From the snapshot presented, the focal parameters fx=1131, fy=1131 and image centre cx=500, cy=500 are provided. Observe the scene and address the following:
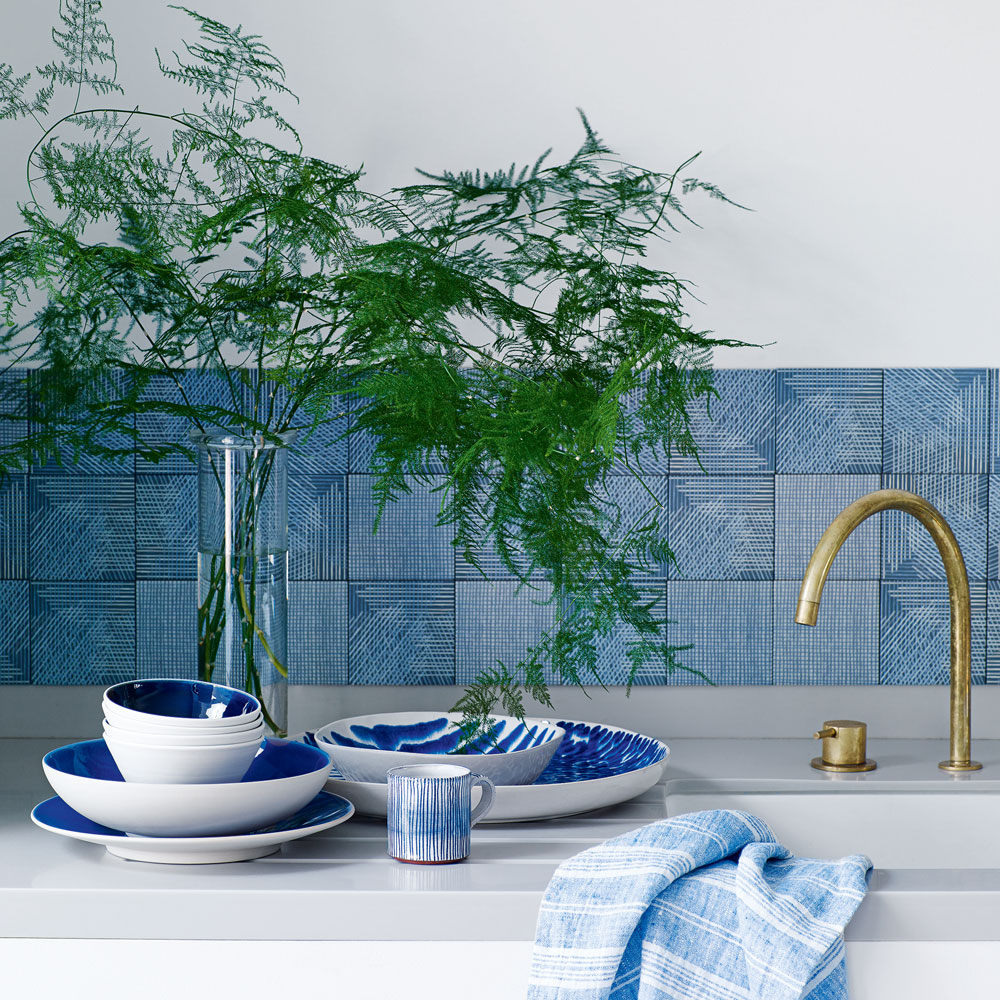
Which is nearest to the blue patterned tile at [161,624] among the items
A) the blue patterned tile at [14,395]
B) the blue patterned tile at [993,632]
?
the blue patterned tile at [14,395]

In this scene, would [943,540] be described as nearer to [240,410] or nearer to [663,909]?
[663,909]

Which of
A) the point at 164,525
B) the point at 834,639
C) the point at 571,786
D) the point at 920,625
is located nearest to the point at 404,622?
the point at 164,525

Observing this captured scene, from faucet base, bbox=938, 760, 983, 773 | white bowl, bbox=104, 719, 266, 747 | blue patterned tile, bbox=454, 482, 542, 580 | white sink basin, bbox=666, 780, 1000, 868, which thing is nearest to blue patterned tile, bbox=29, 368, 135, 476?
blue patterned tile, bbox=454, 482, 542, 580

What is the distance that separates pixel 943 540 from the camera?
1.23 meters

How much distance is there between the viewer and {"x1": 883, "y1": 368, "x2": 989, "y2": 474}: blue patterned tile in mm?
1343

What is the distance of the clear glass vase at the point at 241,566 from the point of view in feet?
3.63

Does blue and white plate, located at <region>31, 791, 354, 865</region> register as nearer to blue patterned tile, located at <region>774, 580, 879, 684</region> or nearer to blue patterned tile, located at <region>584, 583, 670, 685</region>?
blue patterned tile, located at <region>584, 583, 670, 685</region>

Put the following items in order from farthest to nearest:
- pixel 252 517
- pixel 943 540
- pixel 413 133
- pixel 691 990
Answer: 1. pixel 413 133
2. pixel 943 540
3. pixel 252 517
4. pixel 691 990

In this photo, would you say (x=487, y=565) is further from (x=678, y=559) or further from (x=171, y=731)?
(x=171, y=731)

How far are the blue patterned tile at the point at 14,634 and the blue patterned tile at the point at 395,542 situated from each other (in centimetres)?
40

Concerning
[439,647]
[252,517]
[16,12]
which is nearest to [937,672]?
[439,647]

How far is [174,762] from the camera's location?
2.90ft

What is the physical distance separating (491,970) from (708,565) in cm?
65

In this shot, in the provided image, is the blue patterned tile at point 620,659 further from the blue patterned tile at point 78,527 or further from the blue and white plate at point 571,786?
the blue patterned tile at point 78,527
